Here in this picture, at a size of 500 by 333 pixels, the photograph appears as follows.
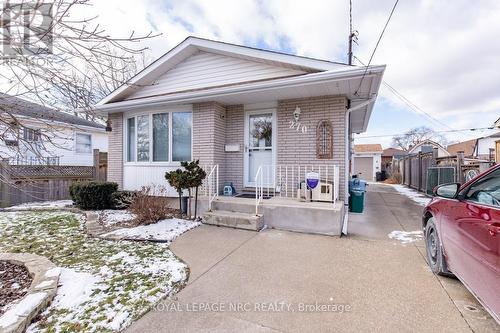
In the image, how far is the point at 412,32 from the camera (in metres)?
5.59

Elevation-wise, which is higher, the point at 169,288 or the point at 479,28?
the point at 479,28

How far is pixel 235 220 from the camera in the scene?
5.45m

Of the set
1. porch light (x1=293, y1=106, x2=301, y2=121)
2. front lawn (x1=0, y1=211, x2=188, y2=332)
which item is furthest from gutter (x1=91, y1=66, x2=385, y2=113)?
front lawn (x1=0, y1=211, x2=188, y2=332)

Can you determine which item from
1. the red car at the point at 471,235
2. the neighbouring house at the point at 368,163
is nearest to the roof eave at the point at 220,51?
the red car at the point at 471,235

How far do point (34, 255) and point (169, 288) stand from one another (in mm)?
2584

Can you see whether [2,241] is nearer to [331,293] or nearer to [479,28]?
[331,293]

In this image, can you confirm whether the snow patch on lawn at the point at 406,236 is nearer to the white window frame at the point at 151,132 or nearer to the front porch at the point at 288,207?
the front porch at the point at 288,207

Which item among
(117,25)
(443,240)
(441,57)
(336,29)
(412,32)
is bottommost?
(443,240)

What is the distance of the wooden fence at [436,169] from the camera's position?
Result: 26.4 ft

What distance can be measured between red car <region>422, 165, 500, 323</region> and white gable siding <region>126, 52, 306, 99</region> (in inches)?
178

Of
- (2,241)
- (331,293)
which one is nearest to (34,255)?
(2,241)

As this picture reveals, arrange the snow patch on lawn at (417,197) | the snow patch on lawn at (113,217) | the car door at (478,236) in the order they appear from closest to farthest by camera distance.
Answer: the car door at (478,236) < the snow patch on lawn at (113,217) < the snow patch on lawn at (417,197)

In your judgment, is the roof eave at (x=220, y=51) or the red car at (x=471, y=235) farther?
the roof eave at (x=220, y=51)

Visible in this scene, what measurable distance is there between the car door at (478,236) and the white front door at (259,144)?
4.56m
